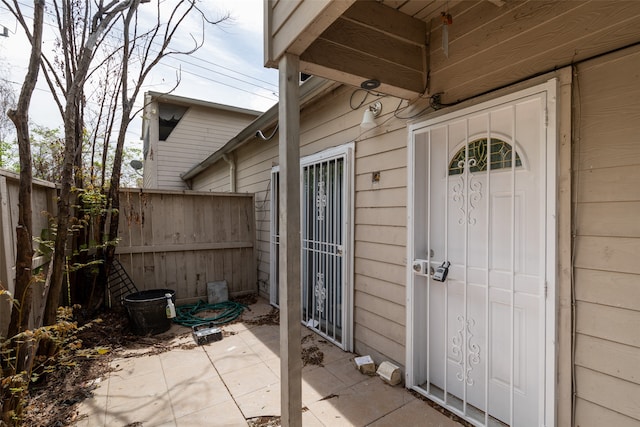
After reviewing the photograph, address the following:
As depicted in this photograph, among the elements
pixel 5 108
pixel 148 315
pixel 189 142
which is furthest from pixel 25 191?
pixel 189 142

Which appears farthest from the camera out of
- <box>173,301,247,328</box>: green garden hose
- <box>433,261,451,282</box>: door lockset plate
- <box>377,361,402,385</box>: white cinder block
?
<box>173,301,247,328</box>: green garden hose

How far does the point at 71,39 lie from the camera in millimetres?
3125

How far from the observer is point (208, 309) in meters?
4.23

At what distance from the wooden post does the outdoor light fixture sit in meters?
1.11

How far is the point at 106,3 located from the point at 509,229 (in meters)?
4.09

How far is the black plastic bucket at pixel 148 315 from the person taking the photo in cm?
326

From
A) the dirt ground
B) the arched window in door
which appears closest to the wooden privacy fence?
the dirt ground

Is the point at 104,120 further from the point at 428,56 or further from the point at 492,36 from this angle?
the point at 492,36

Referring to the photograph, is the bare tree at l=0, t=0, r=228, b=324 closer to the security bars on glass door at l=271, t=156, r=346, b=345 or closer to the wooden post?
the security bars on glass door at l=271, t=156, r=346, b=345

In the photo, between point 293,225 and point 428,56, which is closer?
point 293,225

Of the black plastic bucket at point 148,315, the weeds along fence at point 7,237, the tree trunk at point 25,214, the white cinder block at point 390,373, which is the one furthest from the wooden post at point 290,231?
the black plastic bucket at point 148,315

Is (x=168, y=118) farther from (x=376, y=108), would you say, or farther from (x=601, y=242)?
(x=601, y=242)

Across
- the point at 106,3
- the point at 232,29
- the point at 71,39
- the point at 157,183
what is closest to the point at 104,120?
the point at 71,39

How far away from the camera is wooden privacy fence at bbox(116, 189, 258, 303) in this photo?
4.08 meters
